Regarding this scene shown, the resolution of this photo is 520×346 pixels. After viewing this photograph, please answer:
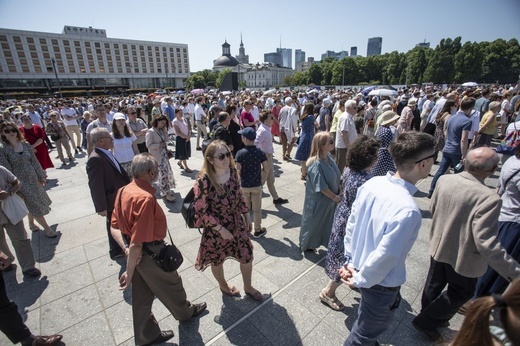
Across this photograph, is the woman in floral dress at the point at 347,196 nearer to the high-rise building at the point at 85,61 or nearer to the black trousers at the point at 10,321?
the black trousers at the point at 10,321

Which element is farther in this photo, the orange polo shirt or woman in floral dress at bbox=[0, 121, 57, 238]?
woman in floral dress at bbox=[0, 121, 57, 238]

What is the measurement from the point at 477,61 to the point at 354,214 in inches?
2726

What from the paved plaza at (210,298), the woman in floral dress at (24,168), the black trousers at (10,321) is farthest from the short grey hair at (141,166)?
the woman in floral dress at (24,168)

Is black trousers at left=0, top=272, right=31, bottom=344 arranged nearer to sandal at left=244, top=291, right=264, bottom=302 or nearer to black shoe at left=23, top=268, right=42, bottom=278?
black shoe at left=23, top=268, right=42, bottom=278

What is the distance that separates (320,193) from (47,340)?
3355mm

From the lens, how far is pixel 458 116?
531cm

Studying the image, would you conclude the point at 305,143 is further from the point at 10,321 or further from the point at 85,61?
the point at 85,61

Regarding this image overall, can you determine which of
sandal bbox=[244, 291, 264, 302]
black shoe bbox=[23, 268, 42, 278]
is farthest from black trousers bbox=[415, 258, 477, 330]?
black shoe bbox=[23, 268, 42, 278]

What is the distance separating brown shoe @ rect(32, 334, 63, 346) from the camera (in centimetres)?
238

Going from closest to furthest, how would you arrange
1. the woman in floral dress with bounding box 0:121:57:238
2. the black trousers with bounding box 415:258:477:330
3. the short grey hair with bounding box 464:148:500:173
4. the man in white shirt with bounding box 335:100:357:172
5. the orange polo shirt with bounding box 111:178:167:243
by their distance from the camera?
the orange polo shirt with bounding box 111:178:167:243, the short grey hair with bounding box 464:148:500:173, the black trousers with bounding box 415:258:477:330, the woman in floral dress with bounding box 0:121:57:238, the man in white shirt with bounding box 335:100:357:172

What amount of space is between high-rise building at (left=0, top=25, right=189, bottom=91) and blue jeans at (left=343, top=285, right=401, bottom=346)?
3257 inches

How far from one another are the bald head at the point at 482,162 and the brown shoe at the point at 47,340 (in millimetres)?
4236

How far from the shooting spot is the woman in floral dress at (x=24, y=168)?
3846mm

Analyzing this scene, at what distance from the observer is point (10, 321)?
2.23 meters
